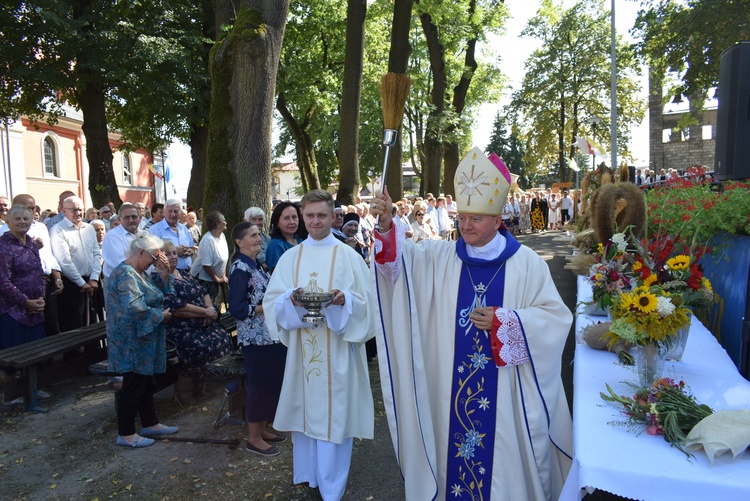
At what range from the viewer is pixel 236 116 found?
25.4ft

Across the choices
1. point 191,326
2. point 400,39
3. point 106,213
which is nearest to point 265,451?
point 191,326

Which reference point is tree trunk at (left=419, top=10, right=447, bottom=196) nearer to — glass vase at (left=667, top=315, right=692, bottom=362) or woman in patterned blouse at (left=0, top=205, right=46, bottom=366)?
woman in patterned blouse at (left=0, top=205, right=46, bottom=366)

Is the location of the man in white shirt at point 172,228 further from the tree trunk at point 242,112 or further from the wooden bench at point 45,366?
the wooden bench at point 45,366

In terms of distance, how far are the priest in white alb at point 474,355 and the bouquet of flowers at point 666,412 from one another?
570 mm

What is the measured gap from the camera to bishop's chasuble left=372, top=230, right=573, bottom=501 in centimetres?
307

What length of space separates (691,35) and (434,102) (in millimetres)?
8200

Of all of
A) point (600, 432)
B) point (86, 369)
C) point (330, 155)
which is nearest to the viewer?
point (600, 432)

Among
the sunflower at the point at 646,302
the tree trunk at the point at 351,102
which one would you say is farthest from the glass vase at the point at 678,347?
the tree trunk at the point at 351,102

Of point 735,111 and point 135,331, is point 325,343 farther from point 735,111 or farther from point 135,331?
point 735,111

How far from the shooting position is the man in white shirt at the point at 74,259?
727 cm

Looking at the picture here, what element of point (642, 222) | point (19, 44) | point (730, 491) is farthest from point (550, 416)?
point (19, 44)

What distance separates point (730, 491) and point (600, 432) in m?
0.52

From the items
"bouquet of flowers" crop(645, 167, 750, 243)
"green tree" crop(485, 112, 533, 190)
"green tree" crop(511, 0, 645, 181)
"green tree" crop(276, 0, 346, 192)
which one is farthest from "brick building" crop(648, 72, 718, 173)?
"bouquet of flowers" crop(645, 167, 750, 243)

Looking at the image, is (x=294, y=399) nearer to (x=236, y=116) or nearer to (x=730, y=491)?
(x=730, y=491)
